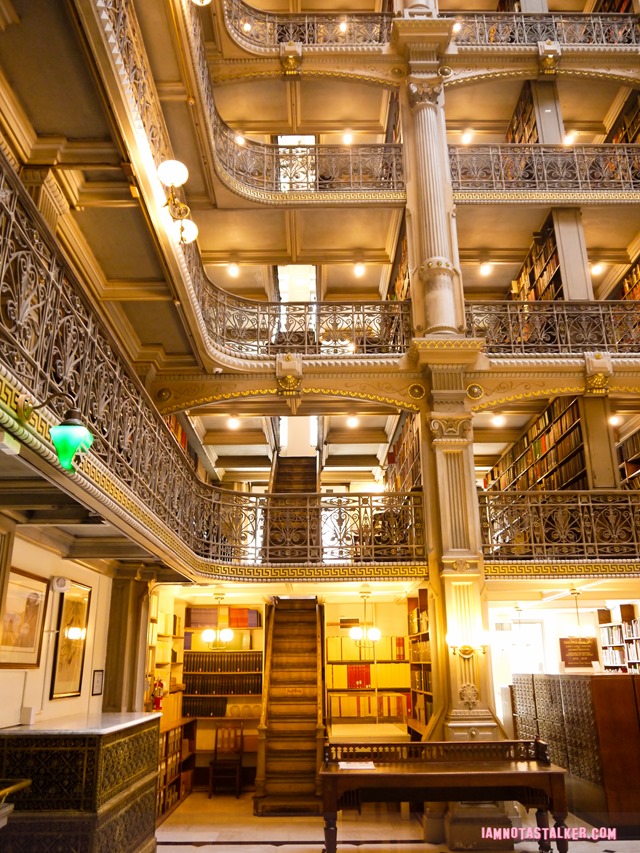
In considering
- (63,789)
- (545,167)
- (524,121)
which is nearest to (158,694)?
(63,789)

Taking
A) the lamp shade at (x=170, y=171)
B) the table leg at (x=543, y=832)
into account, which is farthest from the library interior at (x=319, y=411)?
the table leg at (x=543, y=832)

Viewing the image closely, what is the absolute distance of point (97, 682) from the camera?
22.1 ft

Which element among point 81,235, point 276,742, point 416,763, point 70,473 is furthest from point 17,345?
point 276,742

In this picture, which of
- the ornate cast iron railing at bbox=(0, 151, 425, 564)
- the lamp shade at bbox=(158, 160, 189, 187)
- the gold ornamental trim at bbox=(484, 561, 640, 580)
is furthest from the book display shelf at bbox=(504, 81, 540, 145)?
the lamp shade at bbox=(158, 160, 189, 187)

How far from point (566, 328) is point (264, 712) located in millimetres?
6844

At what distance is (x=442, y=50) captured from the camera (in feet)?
34.4

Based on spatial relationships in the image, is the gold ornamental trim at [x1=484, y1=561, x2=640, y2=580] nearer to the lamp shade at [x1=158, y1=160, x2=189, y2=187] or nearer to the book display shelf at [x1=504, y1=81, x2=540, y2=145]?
the lamp shade at [x1=158, y1=160, x2=189, y2=187]

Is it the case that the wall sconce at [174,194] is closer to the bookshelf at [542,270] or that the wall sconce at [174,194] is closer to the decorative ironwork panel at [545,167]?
the decorative ironwork panel at [545,167]

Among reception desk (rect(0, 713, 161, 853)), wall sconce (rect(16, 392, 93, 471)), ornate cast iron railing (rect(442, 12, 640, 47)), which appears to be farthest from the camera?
ornate cast iron railing (rect(442, 12, 640, 47))

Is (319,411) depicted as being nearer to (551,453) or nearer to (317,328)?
(317,328)

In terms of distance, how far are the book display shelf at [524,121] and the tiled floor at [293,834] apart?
31.9 ft

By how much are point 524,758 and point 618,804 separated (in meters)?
1.44

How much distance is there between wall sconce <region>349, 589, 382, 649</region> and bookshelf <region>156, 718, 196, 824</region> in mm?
2928

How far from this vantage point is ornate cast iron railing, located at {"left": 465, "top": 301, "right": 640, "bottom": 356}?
30.7 feet
